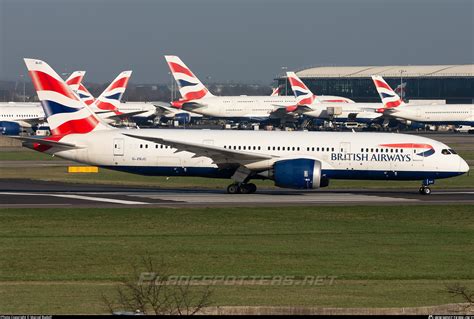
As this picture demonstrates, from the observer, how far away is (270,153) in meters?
50.5

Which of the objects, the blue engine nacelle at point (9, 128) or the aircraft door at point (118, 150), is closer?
the aircraft door at point (118, 150)

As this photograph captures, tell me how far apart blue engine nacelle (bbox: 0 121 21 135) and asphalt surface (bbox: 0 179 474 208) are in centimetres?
8130

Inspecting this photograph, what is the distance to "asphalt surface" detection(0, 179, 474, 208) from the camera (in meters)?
44.9

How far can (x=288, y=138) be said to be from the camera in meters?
51.0

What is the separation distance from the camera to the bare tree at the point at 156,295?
62.3 ft

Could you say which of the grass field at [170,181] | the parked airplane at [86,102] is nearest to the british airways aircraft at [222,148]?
the grass field at [170,181]

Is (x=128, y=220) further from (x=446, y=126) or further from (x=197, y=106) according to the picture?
(x=446, y=126)

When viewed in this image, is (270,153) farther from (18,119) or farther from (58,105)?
(18,119)

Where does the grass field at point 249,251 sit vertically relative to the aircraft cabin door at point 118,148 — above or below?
below

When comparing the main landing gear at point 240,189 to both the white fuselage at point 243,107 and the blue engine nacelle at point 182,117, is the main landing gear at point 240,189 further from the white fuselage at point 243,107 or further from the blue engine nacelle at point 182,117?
the blue engine nacelle at point 182,117

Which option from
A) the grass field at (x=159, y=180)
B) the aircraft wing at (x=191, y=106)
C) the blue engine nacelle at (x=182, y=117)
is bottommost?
the blue engine nacelle at (x=182, y=117)

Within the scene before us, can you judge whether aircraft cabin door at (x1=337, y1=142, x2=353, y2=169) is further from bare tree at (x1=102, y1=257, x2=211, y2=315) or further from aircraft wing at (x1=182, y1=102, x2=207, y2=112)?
aircraft wing at (x1=182, y1=102, x2=207, y2=112)

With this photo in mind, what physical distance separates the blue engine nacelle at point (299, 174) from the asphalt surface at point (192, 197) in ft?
2.44

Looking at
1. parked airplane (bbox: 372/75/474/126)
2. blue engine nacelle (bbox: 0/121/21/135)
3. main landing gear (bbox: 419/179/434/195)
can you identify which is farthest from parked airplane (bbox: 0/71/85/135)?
main landing gear (bbox: 419/179/434/195)
